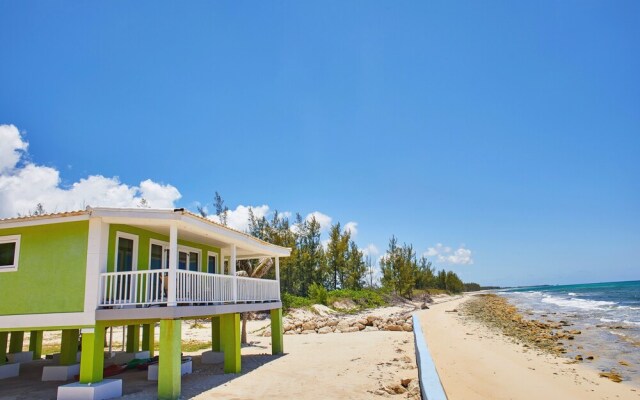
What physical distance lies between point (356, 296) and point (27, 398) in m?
39.8

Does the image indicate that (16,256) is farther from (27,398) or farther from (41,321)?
(27,398)

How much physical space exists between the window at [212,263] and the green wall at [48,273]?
7.24 meters

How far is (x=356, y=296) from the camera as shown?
1934 inches

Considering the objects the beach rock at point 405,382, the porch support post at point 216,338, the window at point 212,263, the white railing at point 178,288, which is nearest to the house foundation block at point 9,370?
the white railing at point 178,288

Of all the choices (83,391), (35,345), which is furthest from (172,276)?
(35,345)

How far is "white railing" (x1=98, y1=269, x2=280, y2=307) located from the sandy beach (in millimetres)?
7013

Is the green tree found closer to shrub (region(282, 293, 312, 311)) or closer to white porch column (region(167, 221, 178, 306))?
shrub (region(282, 293, 312, 311))

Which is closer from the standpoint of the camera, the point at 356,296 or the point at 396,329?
the point at 396,329

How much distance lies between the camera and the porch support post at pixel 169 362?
1063cm

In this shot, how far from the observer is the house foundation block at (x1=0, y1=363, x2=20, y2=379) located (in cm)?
1491

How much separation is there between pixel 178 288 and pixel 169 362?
6.05 ft

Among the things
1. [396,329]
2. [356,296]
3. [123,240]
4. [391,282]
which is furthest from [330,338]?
[391,282]

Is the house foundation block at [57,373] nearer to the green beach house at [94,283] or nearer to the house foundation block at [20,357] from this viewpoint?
the green beach house at [94,283]

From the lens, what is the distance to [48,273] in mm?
11477
